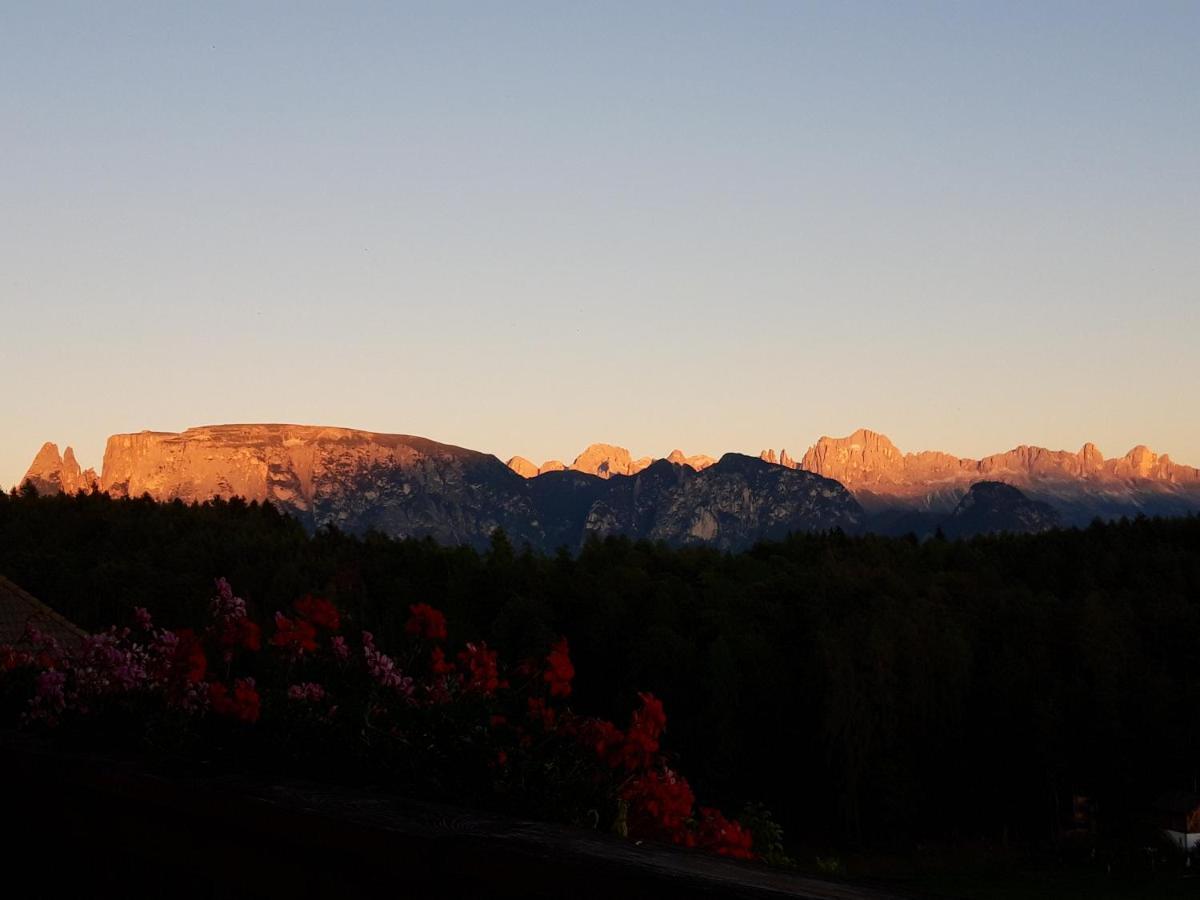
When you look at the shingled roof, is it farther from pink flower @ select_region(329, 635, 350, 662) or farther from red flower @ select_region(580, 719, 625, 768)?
red flower @ select_region(580, 719, 625, 768)

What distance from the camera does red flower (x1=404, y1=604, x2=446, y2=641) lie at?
15.7 feet

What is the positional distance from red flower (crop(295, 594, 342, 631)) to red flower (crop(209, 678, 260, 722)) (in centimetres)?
84

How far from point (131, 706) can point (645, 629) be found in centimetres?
4678

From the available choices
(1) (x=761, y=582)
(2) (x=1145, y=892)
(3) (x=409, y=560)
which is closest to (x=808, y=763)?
(1) (x=761, y=582)

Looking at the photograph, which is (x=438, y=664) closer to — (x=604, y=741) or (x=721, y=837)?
(x=604, y=741)

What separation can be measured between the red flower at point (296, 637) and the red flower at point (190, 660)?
303 millimetres

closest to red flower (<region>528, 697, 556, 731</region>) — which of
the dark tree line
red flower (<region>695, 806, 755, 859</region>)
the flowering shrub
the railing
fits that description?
the flowering shrub

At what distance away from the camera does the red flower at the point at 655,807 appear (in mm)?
4336

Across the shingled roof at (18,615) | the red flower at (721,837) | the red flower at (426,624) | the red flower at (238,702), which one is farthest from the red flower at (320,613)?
the shingled roof at (18,615)

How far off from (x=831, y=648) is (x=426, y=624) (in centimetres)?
4297

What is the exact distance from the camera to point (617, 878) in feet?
6.61

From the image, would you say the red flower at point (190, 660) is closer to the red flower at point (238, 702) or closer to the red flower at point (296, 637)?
the red flower at point (238, 702)

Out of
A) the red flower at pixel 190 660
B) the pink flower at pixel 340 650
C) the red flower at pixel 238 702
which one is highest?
the pink flower at pixel 340 650

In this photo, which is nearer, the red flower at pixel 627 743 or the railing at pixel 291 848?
the railing at pixel 291 848
